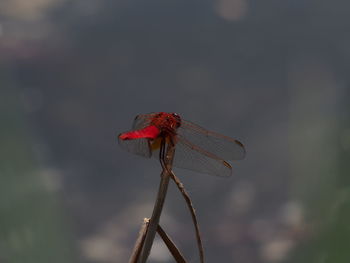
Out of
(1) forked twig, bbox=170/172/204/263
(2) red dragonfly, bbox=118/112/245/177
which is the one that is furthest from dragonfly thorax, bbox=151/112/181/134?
(1) forked twig, bbox=170/172/204/263

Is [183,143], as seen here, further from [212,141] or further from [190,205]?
[190,205]

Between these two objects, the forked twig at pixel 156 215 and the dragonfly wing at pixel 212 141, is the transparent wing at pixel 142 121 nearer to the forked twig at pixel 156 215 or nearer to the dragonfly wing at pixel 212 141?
the dragonfly wing at pixel 212 141

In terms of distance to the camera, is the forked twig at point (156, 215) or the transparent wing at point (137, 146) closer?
the forked twig at point (156, 215)

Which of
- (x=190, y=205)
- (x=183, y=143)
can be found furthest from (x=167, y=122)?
(x=190, y=205)

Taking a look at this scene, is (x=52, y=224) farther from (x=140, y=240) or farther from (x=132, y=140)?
(x=140, y=240)

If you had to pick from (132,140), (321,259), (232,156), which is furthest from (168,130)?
(321,259)

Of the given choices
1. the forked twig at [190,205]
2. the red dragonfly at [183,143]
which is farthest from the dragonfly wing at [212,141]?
the forked twig at [190,205]

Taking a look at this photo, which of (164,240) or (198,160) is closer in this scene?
(164,240)
